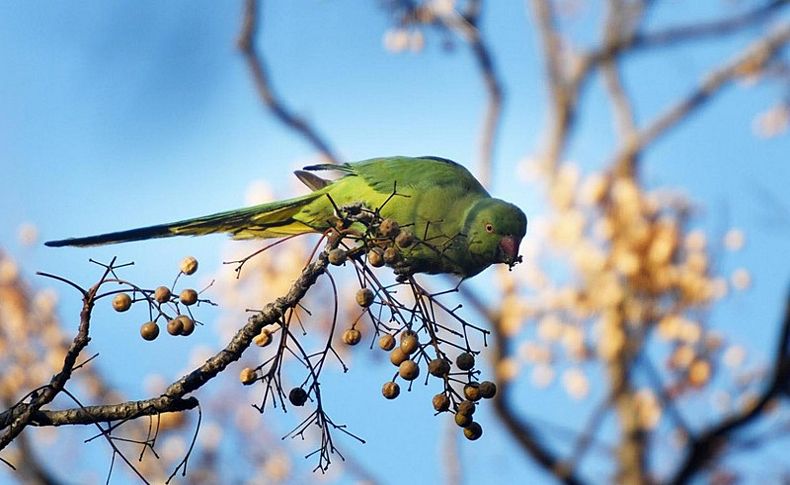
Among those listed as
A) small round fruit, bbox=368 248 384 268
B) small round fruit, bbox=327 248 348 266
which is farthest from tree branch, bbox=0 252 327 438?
small round fruit, bbox=368 248 384 268

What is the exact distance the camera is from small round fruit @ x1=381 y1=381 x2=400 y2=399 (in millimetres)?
2379

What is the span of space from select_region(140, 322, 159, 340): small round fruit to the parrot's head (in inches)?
62.8

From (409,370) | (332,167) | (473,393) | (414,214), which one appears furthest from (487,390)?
(332,167)

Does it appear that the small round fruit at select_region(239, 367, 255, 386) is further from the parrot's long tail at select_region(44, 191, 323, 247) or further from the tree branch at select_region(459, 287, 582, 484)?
the tree branch at select_region(459, 287, 582, 484)

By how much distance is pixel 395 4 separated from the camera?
7223mm

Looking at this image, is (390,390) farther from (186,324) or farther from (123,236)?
(123,236)

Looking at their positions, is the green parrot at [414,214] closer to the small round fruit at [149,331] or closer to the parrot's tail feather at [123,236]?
the parrot's tail feather at [123,236]

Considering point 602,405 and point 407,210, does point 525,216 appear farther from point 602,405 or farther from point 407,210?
point 602,405

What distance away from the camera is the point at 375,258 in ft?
8.23

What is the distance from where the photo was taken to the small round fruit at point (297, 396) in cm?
231

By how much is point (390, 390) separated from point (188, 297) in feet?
1.91

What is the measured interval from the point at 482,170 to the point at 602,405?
3.37 metres

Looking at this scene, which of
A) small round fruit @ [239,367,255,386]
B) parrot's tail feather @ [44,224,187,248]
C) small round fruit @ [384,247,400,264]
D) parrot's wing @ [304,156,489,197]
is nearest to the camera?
small round fruit @ [239,367,255,386]

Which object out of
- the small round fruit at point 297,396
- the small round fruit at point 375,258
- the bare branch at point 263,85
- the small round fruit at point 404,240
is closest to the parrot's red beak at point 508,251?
the small round fruit at point 404,240
